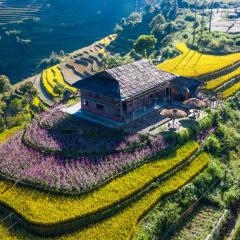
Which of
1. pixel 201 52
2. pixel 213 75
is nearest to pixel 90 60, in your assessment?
pixel 201 52

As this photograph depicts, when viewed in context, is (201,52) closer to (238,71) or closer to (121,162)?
(238,71)

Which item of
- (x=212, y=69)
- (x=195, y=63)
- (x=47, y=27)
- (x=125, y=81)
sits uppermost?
(x=125, y=81)

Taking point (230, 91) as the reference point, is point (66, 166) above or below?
above

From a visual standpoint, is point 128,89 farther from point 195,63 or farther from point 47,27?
point 47,27

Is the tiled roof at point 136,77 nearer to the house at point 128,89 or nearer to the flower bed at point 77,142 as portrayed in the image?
the house at point 128,89

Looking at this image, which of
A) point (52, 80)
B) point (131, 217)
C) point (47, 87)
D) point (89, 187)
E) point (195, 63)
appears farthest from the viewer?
point (52, 80)

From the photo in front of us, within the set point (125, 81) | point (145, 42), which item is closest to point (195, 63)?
point (145, 42)

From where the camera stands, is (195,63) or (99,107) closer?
(99,107)
